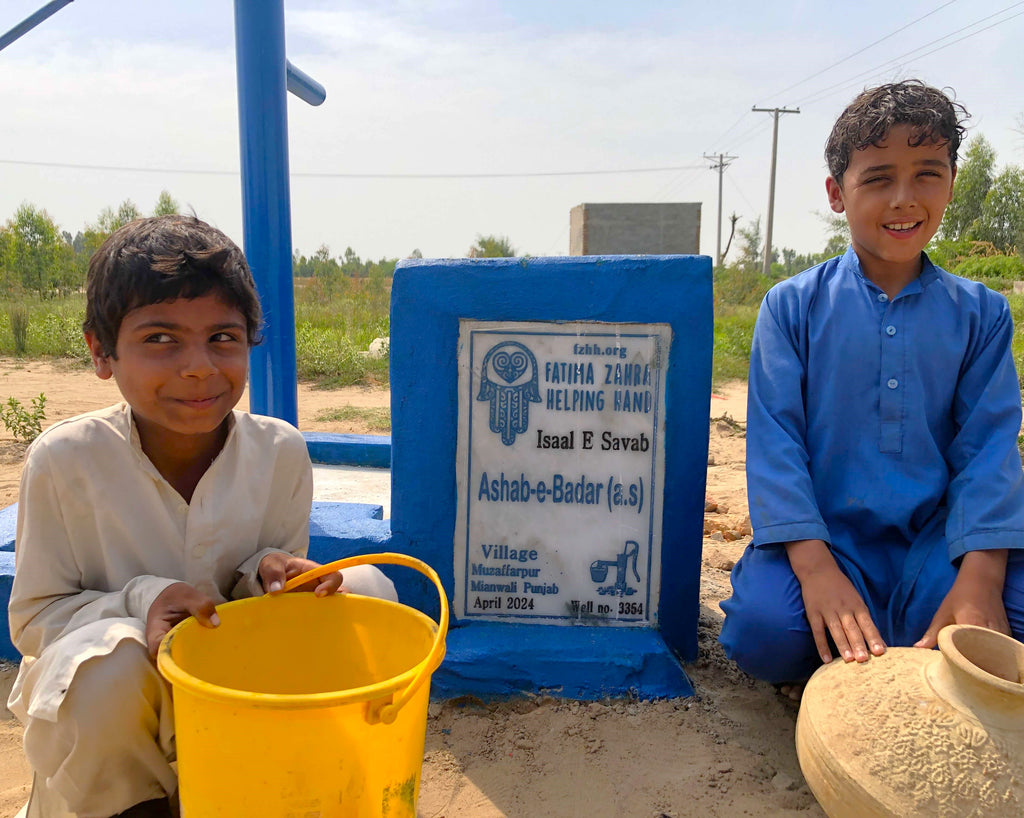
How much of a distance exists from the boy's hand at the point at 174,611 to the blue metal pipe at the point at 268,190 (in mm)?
1746

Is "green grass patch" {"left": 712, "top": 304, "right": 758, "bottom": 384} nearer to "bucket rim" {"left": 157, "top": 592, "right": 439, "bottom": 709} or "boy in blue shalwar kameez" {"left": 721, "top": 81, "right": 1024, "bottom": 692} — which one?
"boy in blue shalwar kameez" {"left": 721, "top": 81, "right": 1024, "bottom": 692}

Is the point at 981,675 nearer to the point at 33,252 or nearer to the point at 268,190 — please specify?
the point at 268,190

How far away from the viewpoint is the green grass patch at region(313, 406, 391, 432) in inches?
236

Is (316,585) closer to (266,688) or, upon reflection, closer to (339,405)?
(266,688)

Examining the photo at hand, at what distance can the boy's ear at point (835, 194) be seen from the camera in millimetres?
2072

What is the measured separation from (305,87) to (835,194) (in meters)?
2.53

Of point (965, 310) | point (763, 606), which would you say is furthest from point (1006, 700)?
point (965, 310)

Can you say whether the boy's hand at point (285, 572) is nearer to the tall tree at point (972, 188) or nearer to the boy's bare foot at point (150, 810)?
the boy's bare foot at point (150, 810)

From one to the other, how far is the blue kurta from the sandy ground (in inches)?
7.8

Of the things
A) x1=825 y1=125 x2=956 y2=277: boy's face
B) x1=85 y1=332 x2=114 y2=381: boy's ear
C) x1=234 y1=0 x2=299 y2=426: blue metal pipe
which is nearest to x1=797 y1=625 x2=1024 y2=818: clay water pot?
x1=825 y1=125 x2=956 y2=277: boy's face

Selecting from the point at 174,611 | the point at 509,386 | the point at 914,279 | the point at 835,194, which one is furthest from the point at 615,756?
the point at 835,194

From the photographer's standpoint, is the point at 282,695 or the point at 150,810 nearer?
the point at 282,695

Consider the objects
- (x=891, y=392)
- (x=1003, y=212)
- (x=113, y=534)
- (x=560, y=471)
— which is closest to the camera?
(x=113, y=534)

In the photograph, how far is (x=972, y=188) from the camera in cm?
2753
